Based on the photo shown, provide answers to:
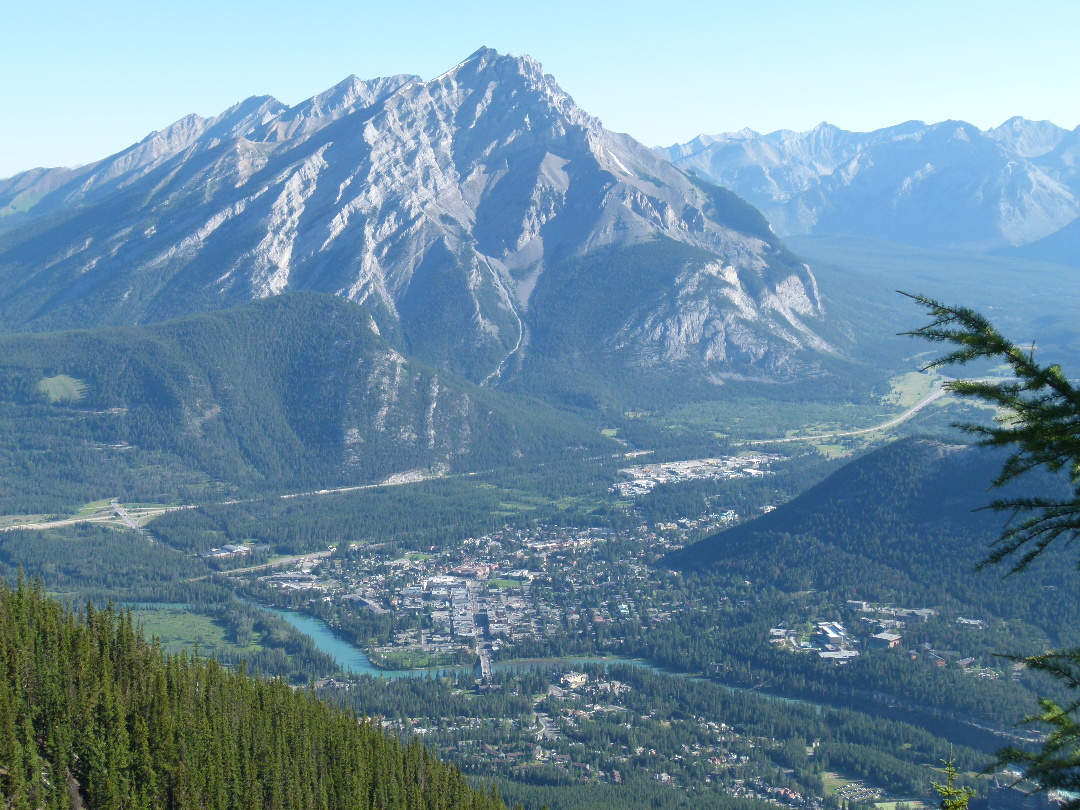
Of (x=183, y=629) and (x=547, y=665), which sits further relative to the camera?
(x=183, y=629)

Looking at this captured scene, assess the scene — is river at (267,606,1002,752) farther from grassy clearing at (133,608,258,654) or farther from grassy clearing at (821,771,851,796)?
grassy clearing at (821,771,851,796)

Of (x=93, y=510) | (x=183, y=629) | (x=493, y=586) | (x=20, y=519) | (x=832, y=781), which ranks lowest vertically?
(x=832, y=781)

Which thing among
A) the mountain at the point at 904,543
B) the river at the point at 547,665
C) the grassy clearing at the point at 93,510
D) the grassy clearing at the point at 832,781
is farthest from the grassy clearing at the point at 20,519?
the grassy clearing at the point at 832,781

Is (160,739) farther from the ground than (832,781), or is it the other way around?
(160,739)

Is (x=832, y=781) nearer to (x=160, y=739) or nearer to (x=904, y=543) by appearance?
(x=160, y=739)

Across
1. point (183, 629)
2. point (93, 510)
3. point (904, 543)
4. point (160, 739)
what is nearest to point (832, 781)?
point (160, 739)

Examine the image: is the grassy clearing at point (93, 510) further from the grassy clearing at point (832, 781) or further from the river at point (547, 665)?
the grassy clearing at point (832, 781)
